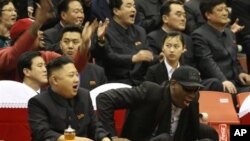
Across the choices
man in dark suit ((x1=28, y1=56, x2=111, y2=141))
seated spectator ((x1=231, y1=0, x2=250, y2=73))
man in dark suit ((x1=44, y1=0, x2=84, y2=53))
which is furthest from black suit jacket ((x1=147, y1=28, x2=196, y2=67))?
man in dark suit ((x1=28, y1=56, x2=111, y2=141))

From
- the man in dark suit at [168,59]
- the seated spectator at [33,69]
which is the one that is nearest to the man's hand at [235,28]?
the man in dark suit at [168,59]

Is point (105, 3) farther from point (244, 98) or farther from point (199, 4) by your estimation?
point (244, 98)

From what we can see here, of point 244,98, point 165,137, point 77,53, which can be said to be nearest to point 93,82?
point 77,53

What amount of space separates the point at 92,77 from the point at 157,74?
0.66m

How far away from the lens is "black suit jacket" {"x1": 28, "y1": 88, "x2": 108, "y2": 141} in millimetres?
6875

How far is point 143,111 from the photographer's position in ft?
24.1

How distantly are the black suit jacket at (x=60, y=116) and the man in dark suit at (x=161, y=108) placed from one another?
0.40 ft

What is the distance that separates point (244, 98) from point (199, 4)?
2.02 meters

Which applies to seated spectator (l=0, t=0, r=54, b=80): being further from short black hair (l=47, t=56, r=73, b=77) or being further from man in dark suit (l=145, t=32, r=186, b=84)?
man in dark suit (l=145, t=32, r=186, b=84)

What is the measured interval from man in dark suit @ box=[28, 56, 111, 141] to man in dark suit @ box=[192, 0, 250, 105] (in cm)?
305

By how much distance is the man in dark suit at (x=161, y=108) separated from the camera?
7.22 m

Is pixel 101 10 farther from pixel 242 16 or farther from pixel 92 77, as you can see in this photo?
pixel 242 16

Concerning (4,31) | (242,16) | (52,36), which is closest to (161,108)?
(52,36)

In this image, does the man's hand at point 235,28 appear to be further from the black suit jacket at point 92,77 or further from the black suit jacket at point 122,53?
the black suit jacket at point 92,77
